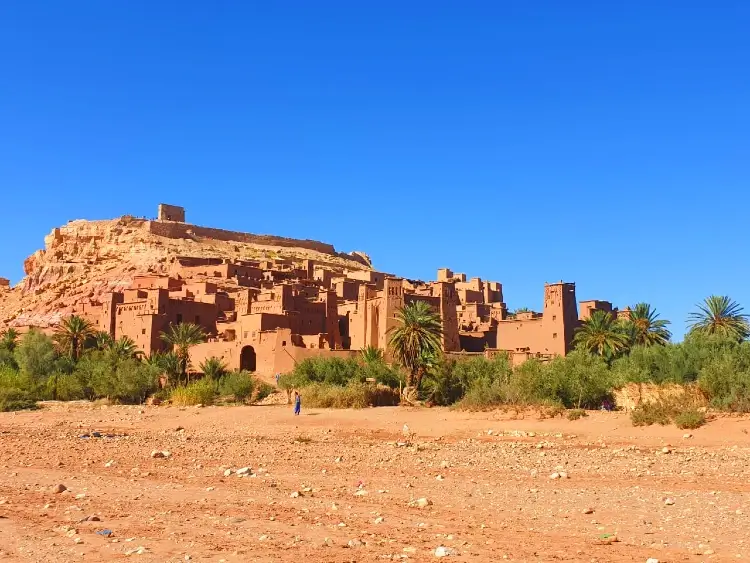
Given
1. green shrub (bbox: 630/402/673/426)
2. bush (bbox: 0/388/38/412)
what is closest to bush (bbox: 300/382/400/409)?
green shrub (bbox: 630/402/673/426)

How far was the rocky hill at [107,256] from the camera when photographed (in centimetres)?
6994

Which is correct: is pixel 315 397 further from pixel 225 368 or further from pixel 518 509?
pixel 518 509

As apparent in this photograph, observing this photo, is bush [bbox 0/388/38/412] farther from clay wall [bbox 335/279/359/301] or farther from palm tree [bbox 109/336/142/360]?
clay wall [bbox 335/279/359/301]

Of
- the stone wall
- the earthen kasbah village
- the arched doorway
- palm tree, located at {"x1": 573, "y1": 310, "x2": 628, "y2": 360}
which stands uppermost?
the stone wall

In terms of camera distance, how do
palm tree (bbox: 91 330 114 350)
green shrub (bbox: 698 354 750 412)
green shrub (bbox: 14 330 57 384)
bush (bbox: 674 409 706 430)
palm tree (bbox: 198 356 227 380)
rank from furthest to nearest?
palm tree (bbox: 91 330 114 350) < green shrub (bbox: 14 330 57 384) < palm tree (bbox: 198 356 227 380) < green shrub (bbox: 698 354 750 412) < bush (bbox: 674 409 706 430)

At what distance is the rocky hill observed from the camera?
69.9 metres

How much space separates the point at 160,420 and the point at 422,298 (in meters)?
21.5

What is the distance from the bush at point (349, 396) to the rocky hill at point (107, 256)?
1351 inches

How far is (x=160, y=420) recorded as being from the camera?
101 feet

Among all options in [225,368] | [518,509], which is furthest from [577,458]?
[225,368]

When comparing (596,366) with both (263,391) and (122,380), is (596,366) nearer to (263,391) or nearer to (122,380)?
(263,391)

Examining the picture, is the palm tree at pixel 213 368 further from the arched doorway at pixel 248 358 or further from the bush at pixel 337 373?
the bush at pixel 337 373

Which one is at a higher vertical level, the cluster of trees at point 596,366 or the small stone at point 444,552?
the cluster of trees at point 596,366

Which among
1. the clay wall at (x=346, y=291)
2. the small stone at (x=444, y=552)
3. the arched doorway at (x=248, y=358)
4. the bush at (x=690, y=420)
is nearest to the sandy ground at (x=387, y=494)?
the small stone at (x=444, y=552)
